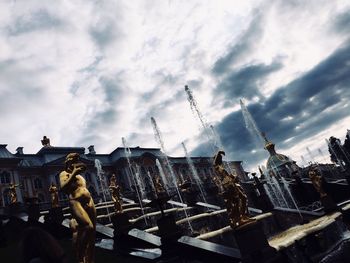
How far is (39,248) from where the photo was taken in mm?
2084

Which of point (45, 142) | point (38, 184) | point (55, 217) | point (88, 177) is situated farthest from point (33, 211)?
point (45, 142)

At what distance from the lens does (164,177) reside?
2186 inches

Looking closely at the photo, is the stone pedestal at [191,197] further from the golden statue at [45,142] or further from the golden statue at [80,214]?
the golden statue at [45,142]

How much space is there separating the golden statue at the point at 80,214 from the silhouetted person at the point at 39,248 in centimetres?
278

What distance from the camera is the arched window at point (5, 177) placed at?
3750 centimetres

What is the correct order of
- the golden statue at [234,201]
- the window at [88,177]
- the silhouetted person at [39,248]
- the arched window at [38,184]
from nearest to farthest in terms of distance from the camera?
1. the silhouetted person at [39,248]
2. the golden statue at [234,201]
3. the arched window at [38,184]
4. the window at [88,177]

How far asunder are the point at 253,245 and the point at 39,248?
19.2ft

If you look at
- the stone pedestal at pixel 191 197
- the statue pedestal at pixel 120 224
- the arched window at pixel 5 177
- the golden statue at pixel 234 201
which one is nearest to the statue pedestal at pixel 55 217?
the statue pedestal at pixel 120 224

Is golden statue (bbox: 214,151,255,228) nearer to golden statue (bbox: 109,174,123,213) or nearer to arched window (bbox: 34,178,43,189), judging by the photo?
golden statue (bbox: 109,174,123,213)

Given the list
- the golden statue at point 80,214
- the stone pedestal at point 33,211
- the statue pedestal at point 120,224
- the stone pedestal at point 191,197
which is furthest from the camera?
the stone pedestal at point 191,197

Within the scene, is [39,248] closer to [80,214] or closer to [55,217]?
[80,214]

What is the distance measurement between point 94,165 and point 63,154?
5.36 meters

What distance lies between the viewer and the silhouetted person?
2.06 metres

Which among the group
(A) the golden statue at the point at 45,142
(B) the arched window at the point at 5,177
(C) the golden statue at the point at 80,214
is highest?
(A) the golden statue at the point at 45,142
